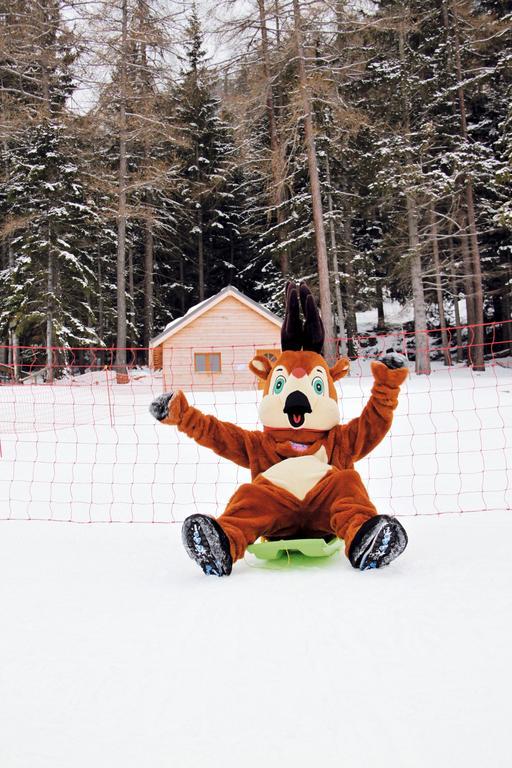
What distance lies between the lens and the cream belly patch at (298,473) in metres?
3.13

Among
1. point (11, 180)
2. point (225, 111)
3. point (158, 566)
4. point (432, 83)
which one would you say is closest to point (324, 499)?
point (158, 566)

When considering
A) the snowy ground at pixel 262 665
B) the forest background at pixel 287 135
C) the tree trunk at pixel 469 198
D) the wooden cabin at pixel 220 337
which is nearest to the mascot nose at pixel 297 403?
the snowy ground at pixel 262 665

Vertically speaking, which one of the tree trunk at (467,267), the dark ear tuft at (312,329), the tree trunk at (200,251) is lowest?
the dark ear tuft at (312,329)

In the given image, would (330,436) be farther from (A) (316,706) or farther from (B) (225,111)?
(B) (225,111)

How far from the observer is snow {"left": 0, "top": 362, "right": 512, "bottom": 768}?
143 cm

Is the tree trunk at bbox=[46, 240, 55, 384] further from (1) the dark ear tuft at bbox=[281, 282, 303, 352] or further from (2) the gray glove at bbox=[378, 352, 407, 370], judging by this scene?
(2) the gray glove at bbox=[378, 352, 407, 370]

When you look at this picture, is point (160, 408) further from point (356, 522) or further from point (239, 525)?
point (356, 522)

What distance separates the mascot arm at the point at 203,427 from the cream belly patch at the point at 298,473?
30 centimetres

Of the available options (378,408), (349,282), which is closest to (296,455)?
(378,408)

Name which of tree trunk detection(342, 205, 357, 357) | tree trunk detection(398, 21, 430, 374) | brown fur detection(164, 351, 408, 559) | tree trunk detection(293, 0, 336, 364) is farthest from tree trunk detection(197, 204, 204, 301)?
brown fur detection(164, 351, 408, 559)

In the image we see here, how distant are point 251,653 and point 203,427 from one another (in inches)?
65.3

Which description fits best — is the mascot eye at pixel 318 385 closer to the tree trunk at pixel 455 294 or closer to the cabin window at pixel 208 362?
the tree trunk at pixel 455 294

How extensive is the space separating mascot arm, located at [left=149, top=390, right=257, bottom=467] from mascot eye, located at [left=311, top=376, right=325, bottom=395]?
50 centimetres

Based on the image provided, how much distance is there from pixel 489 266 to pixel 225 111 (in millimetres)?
11819
